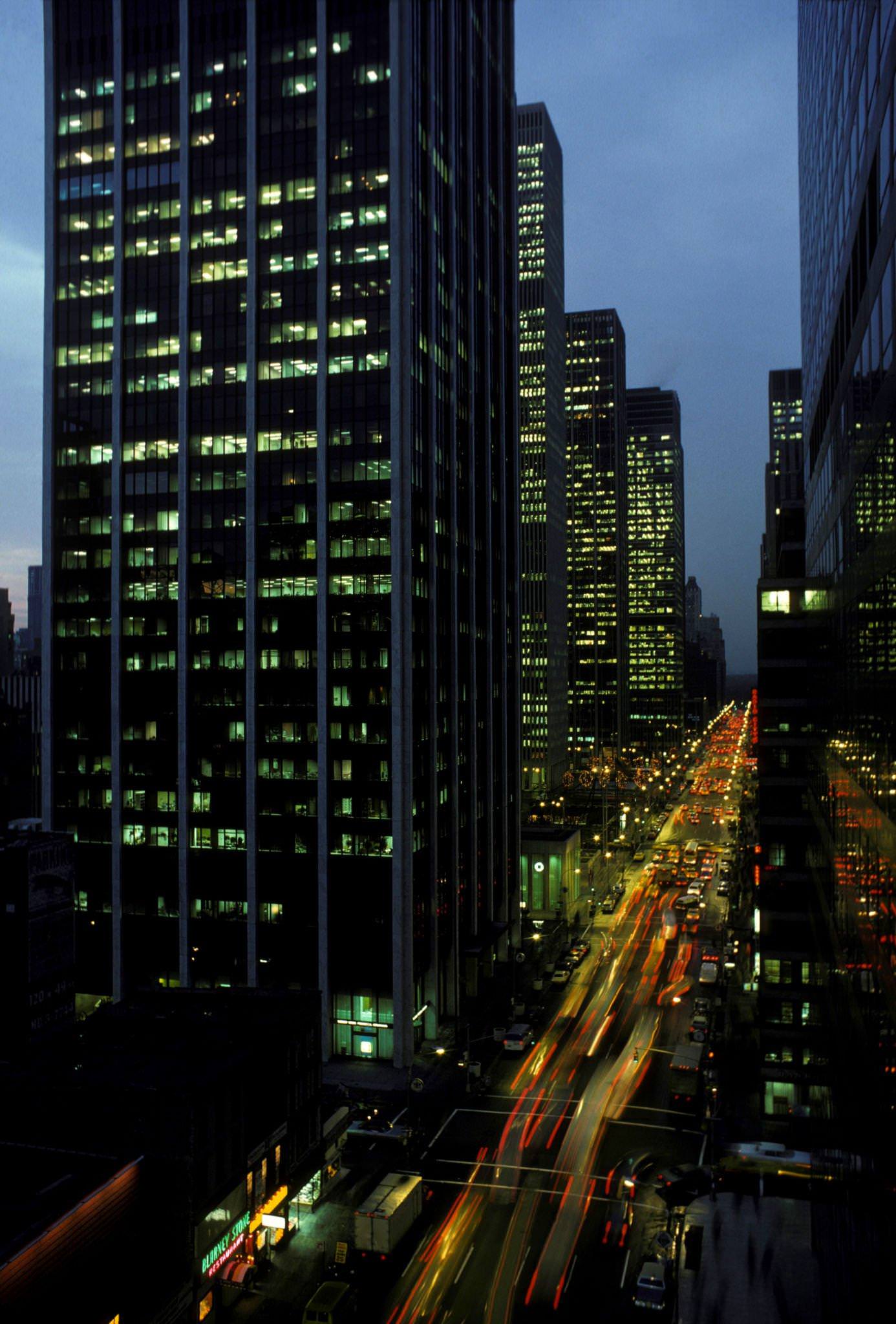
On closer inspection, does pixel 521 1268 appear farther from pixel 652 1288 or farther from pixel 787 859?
pixel 787 859

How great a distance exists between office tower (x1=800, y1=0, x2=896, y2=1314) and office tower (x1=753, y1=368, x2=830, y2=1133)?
21.3 m

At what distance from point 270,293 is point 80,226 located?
Answer: 21537 millimetres

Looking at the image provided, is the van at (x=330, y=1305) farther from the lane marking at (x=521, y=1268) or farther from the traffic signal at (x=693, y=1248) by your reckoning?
the traffic signal at (x=693, y=1248)

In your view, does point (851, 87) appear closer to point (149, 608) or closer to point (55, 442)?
point (149, 608)

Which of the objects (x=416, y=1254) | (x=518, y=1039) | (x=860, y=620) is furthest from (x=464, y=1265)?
(x=860, y=620)

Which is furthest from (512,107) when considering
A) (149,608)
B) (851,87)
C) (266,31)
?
(851,87)

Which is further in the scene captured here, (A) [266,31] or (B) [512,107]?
(B) [512,107]

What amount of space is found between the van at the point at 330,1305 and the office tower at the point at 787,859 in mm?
26521

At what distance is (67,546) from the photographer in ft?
305

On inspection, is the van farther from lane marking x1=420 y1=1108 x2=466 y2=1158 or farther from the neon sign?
lane marking x1=420 y1=1108 x2=466 y2=1158

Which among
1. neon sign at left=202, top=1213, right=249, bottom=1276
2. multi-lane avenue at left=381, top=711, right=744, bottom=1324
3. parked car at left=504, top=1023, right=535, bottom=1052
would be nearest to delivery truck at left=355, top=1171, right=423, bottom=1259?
multi-lane avenue at left=381, top=711, right=744, bottom=1324

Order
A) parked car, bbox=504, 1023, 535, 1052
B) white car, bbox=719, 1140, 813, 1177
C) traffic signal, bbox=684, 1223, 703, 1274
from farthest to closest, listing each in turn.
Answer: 1. parked car, bbox=504, 1023, 535, 1052
2. white car, bbox=719, 1140, 813, 1177
3. traffic signal, bbox=684, 1223, 703, 1274

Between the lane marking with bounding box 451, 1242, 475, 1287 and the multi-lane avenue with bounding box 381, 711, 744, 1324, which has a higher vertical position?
the lane marking with bounding box 451, 1242, 475, 1287

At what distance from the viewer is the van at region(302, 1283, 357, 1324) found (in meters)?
41.2
